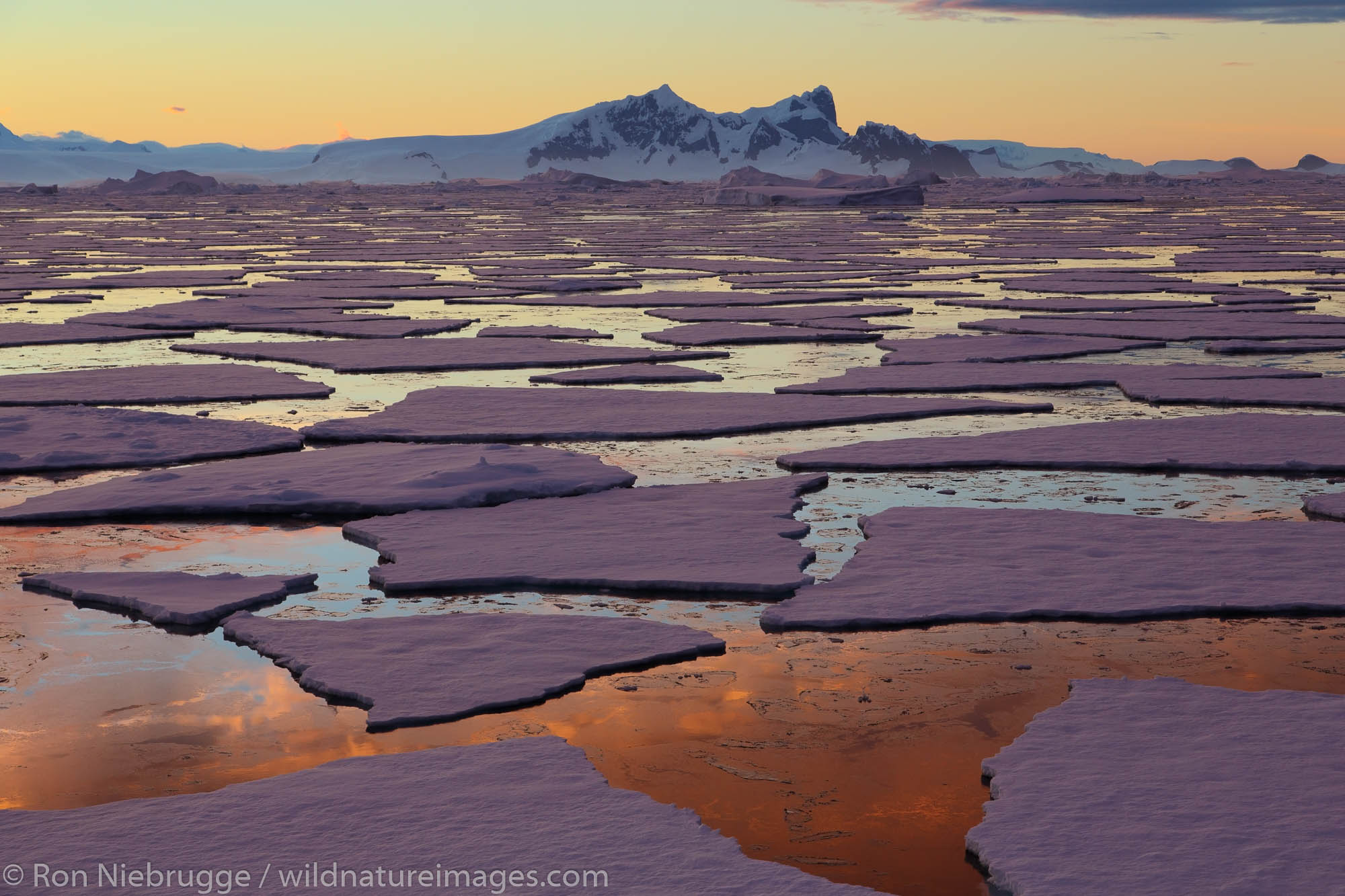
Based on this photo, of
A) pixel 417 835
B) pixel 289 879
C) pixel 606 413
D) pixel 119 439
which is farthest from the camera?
pixel 606 413

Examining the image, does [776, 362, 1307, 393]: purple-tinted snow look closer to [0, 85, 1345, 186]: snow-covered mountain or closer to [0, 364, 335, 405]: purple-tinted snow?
[0, 364, 335, 405]: purple-tinted snow

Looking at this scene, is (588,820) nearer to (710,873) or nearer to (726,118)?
(710,873)

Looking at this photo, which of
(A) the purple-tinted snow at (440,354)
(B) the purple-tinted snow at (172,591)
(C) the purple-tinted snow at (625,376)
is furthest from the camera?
(A) the purple-tinted snow at (440,354)

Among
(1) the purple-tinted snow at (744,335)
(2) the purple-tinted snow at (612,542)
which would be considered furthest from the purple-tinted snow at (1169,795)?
(1) the purple-tinted snow at (744,335)

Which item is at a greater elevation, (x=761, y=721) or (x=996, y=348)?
(x=996, y=348)

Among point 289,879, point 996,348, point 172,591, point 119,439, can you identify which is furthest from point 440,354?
point 289,879

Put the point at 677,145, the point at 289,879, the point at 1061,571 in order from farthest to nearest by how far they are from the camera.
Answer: the point at 677,145, the point at 1061,571, the point at 289,879

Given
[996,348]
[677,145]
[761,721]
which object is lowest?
[761,721]

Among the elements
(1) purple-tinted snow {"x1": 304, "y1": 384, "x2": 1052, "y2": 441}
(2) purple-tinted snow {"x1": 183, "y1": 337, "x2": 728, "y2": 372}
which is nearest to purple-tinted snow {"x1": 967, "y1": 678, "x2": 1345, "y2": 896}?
(1) purple-tinted snow {"x1": 304, "y1": 384, "x2": 1052, "y2": 441}

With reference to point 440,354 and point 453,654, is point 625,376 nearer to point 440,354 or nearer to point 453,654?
point 440,354

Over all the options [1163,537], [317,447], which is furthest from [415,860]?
[317,447]

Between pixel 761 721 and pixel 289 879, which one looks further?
pixel 761 721

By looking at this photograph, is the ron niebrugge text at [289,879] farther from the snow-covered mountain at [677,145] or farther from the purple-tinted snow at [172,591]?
the snow-covered mountain at [677,145]
